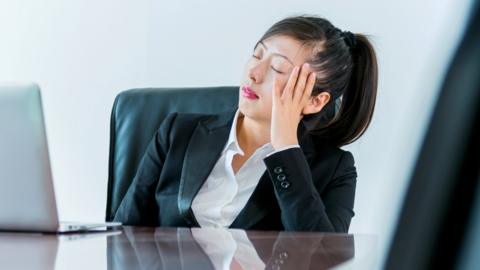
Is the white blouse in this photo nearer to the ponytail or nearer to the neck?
the neck

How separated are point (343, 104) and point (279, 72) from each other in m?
0.20

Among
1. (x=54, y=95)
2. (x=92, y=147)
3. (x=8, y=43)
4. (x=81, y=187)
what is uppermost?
(x=8, y=43)

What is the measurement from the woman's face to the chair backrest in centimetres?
16

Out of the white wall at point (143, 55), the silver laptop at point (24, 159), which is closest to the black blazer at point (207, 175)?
the silver laptop at point (24, 159)

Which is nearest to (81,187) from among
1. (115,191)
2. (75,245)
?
(115,191)

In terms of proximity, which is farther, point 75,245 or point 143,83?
point 143,83

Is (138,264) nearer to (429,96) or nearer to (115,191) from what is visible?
(429,96)

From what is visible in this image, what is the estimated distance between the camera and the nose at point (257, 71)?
1437mm

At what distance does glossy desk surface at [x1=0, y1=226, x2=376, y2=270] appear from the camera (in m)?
0.71

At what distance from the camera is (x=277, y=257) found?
0.77 metres

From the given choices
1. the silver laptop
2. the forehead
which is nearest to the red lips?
the forehead

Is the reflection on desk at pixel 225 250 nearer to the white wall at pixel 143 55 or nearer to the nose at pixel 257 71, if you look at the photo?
the nose at pixel 257 71

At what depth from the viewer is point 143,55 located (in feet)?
7.86

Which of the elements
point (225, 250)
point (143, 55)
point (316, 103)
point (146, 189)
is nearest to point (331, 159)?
point (316, 103)
